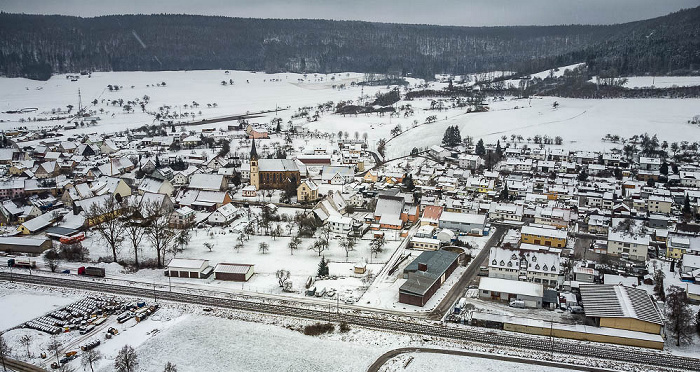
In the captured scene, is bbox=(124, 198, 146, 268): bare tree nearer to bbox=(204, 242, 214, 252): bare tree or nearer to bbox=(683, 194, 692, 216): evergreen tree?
bbox=(204, 242, 214, 252): bare tree

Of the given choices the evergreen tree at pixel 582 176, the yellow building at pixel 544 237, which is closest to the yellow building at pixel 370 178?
the yellow building at pixel 544 237

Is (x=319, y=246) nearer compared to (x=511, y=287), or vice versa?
(x=511, y=287)

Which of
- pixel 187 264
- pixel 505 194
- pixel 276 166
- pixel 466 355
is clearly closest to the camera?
pixel 466 355

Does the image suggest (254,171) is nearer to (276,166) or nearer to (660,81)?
(276,166)

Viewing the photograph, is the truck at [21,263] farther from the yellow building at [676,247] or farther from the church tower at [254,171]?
the yellow building at [676,247]

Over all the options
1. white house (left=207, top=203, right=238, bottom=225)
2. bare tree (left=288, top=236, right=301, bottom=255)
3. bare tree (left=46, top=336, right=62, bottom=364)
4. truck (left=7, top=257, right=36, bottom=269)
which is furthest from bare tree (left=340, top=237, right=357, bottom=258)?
truck (left=7, top=257, right=36, bottom=269)

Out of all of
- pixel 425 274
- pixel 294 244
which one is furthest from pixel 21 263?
pixel 425 274

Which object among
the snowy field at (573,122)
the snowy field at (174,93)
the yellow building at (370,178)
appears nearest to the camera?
the yellow building at (370,178)
